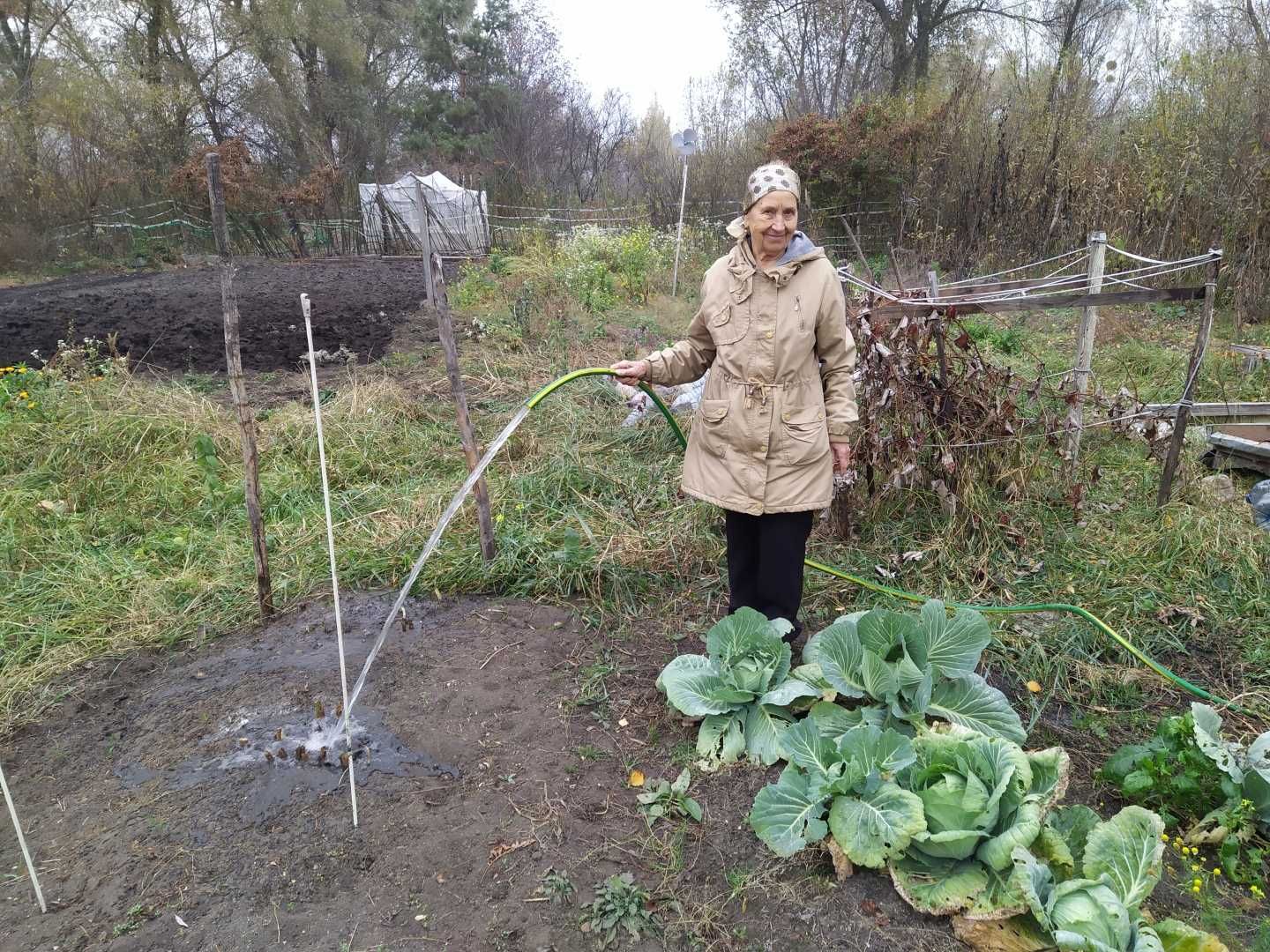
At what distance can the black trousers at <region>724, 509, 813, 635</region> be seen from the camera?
244cm

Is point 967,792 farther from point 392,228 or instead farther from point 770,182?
point 392,228

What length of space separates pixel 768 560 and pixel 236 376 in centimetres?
202

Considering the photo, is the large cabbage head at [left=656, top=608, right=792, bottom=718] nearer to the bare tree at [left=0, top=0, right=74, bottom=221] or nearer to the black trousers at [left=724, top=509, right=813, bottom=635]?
the black trousers at [left=724, top=509, right=813, bottom=635]

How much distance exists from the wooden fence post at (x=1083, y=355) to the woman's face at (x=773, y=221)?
202 centimetres

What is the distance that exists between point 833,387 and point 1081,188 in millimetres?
8793

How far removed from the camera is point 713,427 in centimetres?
240

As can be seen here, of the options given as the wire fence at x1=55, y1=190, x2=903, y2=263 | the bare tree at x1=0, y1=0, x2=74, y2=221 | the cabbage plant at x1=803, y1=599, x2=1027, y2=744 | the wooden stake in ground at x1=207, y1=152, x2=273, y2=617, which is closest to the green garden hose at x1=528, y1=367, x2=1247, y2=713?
the cabbage plant at x1=803, y1=599, x2=1027, y2=744

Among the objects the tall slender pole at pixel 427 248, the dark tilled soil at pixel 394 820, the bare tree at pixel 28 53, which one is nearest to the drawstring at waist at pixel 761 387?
the dark tilled soil at pixel 394 820

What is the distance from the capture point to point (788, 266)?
2.22 metres

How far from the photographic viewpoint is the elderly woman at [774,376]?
7.36ft

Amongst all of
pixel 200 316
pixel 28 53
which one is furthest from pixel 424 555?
pixel 28 53

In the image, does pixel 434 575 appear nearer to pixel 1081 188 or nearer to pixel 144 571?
pixel 144 571

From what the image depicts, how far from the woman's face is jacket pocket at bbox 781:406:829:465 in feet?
1.61

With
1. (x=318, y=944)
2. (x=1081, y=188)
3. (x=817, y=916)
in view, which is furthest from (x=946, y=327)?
(x=1081, y=188)
